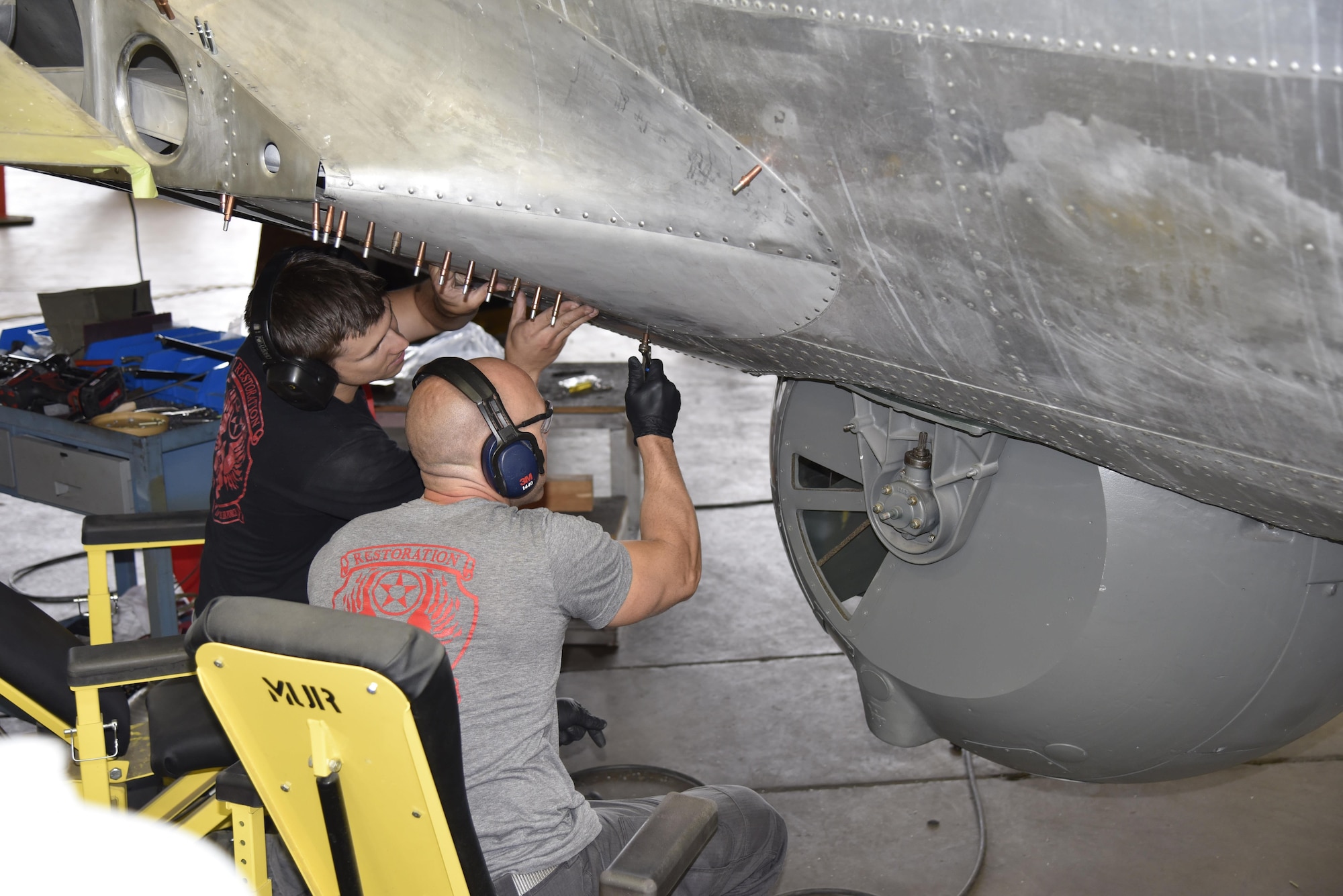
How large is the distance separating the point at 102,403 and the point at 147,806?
160 centimetres

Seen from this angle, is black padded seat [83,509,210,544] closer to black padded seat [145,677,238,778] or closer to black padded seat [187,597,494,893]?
black padded seat [145,677,238,778]

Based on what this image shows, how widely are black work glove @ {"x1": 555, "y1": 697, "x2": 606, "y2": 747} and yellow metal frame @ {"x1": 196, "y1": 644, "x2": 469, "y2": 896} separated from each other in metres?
0.56

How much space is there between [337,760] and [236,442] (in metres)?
1.01

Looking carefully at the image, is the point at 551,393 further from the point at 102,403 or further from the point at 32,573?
the point at 32,573

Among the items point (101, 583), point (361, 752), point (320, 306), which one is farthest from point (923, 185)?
point (101, 583)

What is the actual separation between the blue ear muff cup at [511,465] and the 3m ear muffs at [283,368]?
1.77 ft

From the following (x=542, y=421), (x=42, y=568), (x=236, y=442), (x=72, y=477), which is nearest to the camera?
(x=542, y=421)

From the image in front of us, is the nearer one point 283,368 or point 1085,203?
point 1085,203

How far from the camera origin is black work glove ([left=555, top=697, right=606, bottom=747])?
85.0 inches

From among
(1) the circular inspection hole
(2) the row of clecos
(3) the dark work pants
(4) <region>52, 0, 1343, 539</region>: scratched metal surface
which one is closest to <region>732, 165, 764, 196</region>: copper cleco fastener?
(4) <region>52, 0, 1343, 539</region>: scratched metal surface

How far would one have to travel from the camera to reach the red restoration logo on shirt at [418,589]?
1.62 meters

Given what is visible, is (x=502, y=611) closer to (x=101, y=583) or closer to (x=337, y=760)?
(x=337, y=760)

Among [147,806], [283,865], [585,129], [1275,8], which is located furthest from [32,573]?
[1275,8]

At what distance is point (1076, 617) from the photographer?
1.74 m
